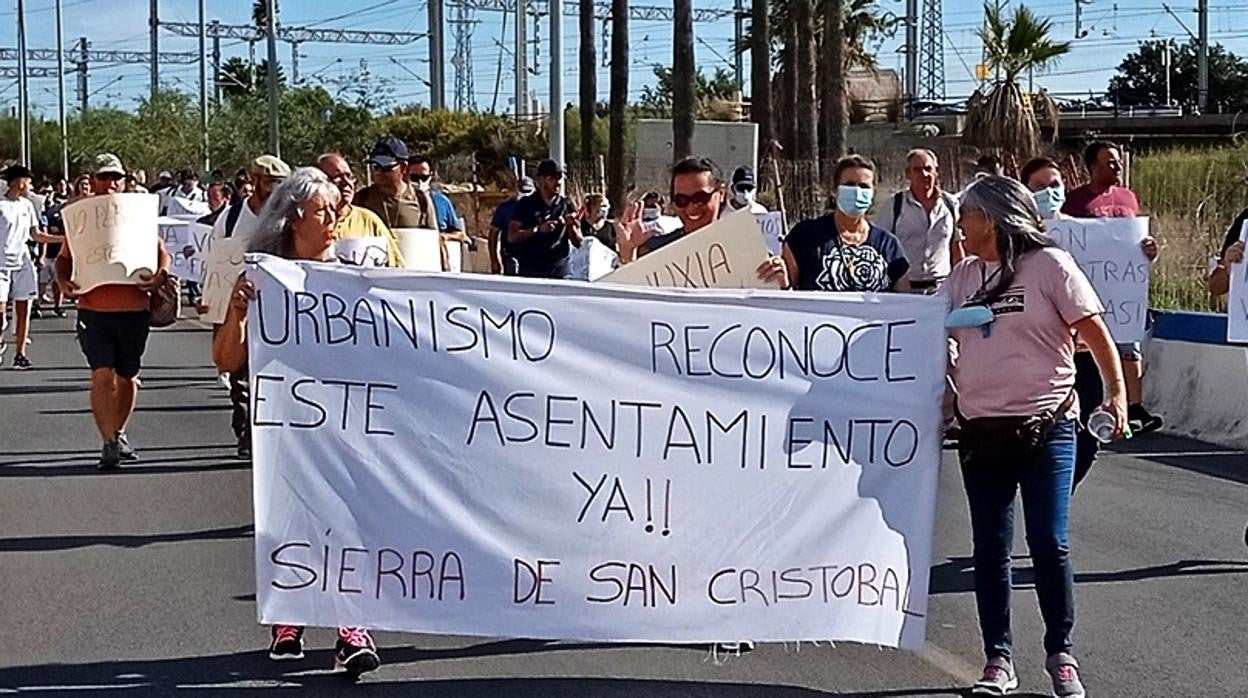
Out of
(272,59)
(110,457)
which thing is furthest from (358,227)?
(272,59)

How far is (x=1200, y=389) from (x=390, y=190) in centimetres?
644

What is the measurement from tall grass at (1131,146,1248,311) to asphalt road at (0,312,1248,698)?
5.59m

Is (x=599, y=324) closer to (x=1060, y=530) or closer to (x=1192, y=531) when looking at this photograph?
(x=1060, y=530)

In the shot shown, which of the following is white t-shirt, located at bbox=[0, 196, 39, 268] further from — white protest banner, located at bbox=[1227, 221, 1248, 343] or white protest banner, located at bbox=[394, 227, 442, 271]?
white protest banner, located at bbox=[1227, 221, 1248, 343]

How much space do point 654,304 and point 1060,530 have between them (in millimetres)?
1493

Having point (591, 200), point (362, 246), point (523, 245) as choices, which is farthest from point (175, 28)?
point (362, 246)

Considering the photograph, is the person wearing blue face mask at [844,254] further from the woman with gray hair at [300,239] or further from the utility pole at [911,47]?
the utility pole at [911,47]

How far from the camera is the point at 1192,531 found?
896 centimetres

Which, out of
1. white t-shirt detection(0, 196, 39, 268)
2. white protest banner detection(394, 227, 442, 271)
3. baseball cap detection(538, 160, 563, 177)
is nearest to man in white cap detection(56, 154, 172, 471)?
white protest banner detection(394, 227, 442, 271)

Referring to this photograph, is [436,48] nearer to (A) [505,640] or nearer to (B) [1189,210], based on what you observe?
(B) [1189,210]

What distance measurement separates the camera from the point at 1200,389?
12805 millimetres

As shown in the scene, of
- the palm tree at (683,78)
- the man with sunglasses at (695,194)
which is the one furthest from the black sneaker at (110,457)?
the palm tree at (683,78)

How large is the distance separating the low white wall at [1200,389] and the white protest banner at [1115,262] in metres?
1.07

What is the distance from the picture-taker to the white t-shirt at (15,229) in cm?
1633
